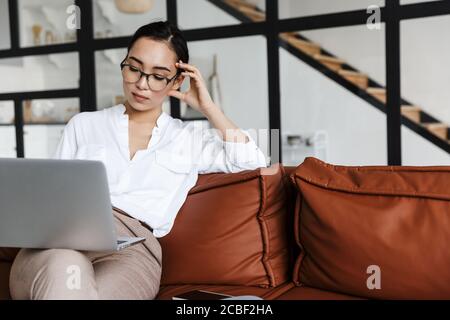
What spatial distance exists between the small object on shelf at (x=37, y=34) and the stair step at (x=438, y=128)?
3501 millimetres

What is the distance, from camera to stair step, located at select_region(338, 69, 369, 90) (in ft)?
12.7

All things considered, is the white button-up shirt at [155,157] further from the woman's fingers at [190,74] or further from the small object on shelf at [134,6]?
the small object on shelf at [134,6]

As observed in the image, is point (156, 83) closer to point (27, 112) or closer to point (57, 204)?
Answer: point (57, 204)

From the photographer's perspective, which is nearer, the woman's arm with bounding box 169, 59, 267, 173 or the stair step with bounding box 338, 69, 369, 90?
the woman's arm with bounding box 169, 59, 267, 173

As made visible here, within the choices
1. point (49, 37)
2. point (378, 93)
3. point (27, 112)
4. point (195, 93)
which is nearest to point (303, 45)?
point (378, 93)

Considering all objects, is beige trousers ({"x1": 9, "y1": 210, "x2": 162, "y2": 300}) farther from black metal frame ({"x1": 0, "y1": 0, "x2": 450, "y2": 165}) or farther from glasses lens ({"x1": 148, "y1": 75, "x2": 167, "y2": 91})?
black metal frame ({"x1": 0, "y1": 0, "x2": 450, "y2": 165})

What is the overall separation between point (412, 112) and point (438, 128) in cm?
→ 20

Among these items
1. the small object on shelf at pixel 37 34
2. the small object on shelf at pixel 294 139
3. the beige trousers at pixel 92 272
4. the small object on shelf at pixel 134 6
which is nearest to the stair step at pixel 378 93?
the small object on shelf at pixel 294 139

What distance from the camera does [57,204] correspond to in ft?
4.24

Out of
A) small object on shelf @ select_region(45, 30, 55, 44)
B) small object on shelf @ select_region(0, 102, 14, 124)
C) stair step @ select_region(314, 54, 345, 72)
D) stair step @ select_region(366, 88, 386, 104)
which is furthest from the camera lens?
small object on shelf @ select_region(0, 102, 14, 124)

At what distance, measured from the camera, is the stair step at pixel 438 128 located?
367 centimetres

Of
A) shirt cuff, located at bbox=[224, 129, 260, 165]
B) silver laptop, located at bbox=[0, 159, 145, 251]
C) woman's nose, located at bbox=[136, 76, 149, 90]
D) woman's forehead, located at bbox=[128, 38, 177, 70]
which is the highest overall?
woman's forehead, located at bbox=[128, 38, 177, 70]

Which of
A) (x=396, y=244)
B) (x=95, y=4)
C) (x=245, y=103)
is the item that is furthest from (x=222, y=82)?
(x=396, y=244)

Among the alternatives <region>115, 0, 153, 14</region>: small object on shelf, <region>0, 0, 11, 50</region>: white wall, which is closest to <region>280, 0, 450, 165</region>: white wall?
<region>115, 0, 153, 14</region>: small object on shelf
